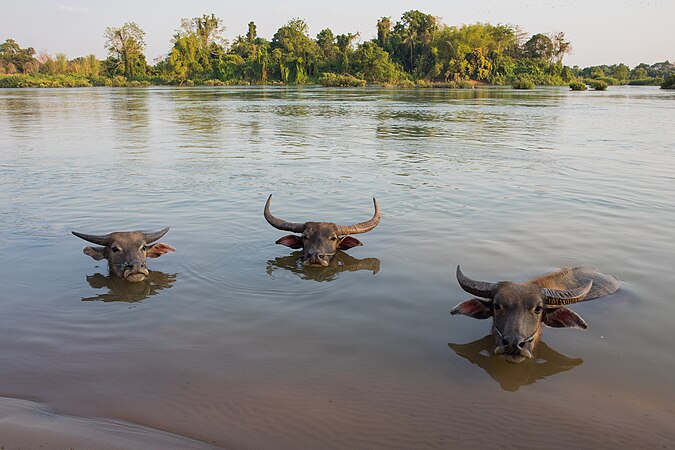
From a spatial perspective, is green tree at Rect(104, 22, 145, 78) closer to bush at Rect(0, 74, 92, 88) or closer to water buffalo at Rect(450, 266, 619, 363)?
bush at Rect(0, 74, 92, 88)

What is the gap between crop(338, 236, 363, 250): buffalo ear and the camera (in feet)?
20.9

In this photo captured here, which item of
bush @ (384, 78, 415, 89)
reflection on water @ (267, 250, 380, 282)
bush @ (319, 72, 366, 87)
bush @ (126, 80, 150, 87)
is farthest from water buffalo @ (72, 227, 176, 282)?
bush @ (126, 80, 150, 87)

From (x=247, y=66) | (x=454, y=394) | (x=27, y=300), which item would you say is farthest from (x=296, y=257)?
(x=247, y=66)

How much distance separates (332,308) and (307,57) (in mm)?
88667

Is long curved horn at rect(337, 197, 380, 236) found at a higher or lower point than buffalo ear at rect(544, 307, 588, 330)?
higher

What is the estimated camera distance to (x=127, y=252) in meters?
5.56

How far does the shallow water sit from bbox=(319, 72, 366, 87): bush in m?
66.0

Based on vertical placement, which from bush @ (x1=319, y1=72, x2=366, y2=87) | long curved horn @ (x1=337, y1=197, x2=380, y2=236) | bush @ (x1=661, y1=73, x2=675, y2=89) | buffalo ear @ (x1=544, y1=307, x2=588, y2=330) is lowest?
buffalo ear @ (x1=544, y1=307, x2=588, y2=330)

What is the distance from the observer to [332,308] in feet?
16.3

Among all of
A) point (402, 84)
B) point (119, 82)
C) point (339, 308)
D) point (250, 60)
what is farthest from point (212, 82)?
point (339, 308)

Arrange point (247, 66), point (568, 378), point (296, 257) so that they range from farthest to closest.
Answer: point (247, 66)
point (296, 257)
point (568, 378)

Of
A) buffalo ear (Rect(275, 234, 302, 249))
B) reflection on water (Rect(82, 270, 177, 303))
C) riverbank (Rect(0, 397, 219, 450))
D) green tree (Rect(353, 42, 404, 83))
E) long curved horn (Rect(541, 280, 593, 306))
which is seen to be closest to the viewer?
riverbank (Rect(0, 397, 219, 450))

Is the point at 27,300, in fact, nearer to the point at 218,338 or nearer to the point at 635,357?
the point at 218,338

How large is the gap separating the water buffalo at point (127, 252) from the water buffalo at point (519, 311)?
3.17 metres
